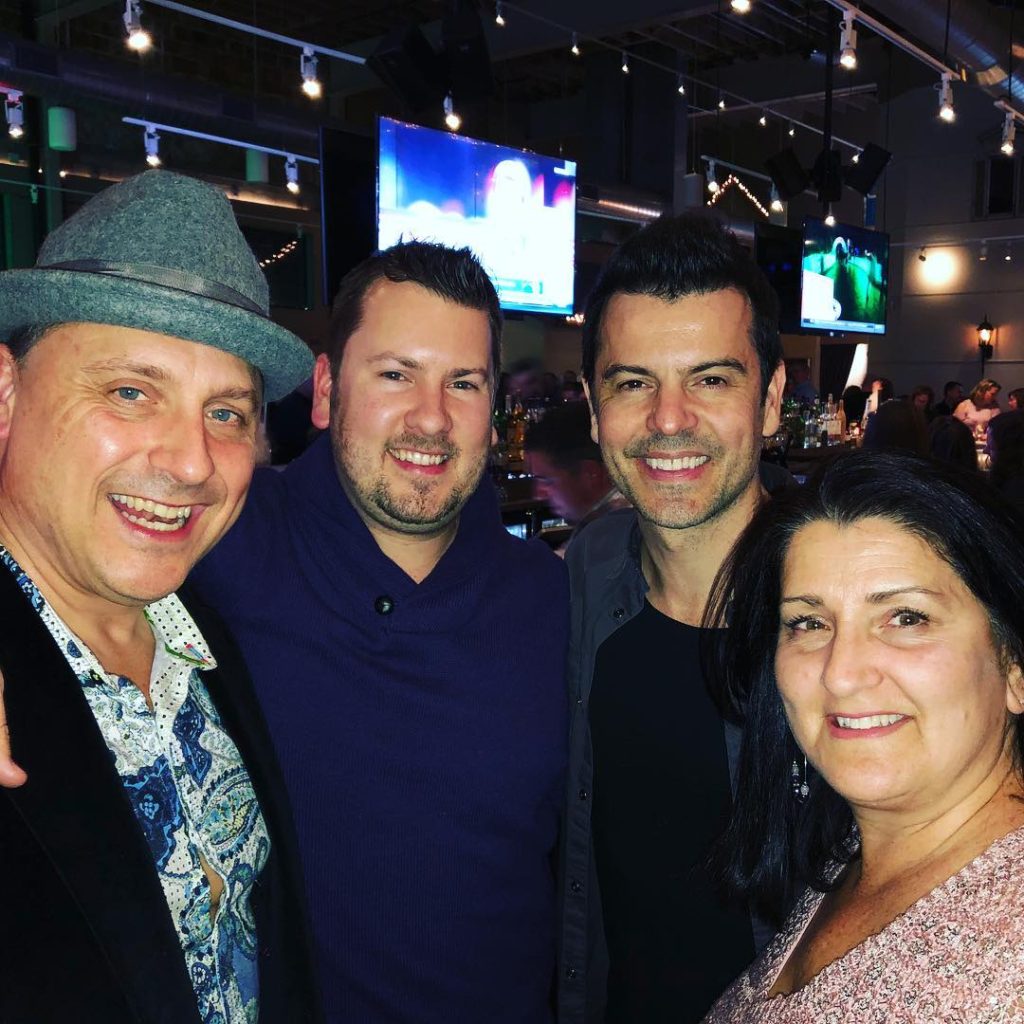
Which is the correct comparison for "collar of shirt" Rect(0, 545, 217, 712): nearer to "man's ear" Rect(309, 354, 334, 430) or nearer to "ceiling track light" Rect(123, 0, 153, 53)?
"man's ear" Rect(309, 354, 334, 430)

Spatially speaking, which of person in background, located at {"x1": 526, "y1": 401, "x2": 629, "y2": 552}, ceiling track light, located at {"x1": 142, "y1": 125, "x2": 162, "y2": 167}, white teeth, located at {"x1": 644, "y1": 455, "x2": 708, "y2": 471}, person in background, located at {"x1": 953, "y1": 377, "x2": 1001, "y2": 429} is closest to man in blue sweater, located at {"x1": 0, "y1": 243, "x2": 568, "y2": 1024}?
white teeth, located at {"x1": 644, "y1": 455, "x2": 708, "y2": 471}

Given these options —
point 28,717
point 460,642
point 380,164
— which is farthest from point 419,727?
point 380,164

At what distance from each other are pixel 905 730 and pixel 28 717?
112cm

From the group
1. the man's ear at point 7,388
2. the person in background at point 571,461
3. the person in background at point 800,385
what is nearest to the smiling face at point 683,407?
the man's ear at point 7,388

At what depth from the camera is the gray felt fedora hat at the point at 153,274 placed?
129 cm

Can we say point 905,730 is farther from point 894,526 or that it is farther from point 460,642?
point 460,642

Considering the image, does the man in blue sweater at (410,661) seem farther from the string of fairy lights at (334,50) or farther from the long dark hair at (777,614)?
the string of fairy lights at (334,50)

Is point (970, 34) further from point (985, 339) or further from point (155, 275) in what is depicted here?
point (985, 339)

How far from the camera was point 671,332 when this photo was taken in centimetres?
201

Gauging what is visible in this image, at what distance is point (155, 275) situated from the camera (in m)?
1.33

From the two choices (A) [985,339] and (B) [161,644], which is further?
(A) [985,339]

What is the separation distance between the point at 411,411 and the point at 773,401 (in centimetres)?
84

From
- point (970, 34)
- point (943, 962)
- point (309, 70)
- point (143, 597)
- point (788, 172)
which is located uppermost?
point (970, 34)

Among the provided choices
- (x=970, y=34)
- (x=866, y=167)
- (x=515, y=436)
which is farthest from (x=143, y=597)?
(x=866, y=167)
